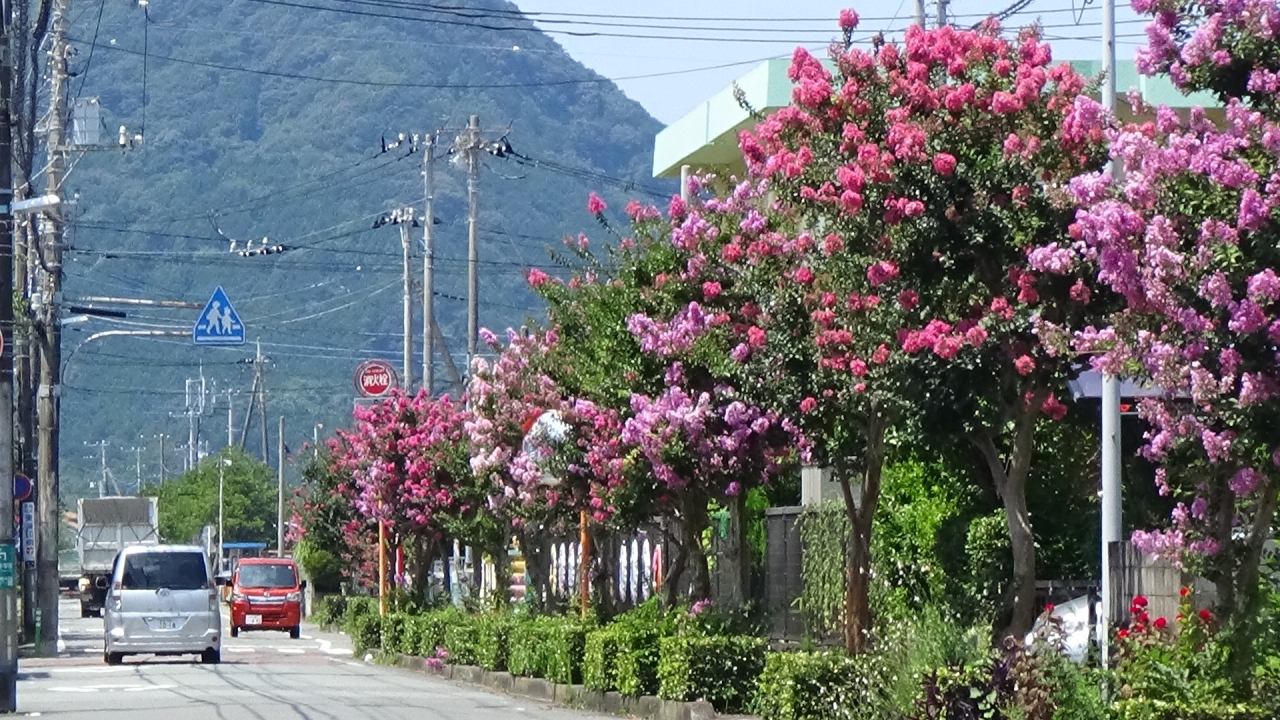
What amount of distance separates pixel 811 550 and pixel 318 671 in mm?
10811

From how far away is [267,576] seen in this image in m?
52.7

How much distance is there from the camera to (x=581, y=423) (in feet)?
77.0

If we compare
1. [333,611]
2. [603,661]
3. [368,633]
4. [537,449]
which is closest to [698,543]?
[603,661]

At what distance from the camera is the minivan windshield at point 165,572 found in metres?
33.6

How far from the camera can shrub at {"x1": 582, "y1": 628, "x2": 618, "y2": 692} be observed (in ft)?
74.9

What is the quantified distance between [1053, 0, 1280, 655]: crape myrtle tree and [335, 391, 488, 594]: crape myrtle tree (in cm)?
2291

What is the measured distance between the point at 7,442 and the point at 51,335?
58.4ft

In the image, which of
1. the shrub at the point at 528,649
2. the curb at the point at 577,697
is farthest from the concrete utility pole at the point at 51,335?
the shrub at the point at 528,649

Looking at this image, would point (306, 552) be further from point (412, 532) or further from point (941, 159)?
point (941, 159)

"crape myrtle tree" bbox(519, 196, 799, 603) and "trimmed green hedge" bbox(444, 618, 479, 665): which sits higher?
"crape myrtle tree" bbox(519, 196, 799, 603)

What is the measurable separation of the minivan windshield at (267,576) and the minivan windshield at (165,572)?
1831 cm

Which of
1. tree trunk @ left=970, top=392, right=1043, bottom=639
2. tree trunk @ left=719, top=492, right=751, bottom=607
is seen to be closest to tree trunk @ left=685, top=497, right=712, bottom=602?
tree trunk @ left=719, top=492, right=751, bottom=607

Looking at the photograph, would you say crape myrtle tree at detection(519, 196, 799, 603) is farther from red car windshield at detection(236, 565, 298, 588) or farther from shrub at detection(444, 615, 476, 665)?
red car windshield at detection(236, 565, 298, 588)

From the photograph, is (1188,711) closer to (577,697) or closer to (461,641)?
(577,697)
